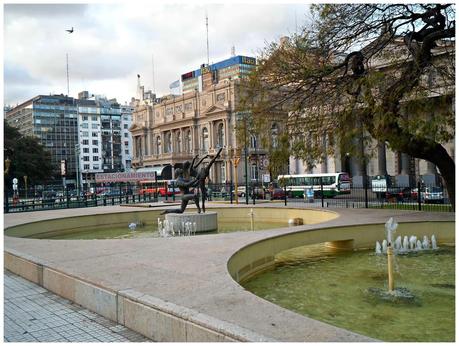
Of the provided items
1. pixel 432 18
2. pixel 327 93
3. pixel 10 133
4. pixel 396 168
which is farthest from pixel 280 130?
pixel 10 133

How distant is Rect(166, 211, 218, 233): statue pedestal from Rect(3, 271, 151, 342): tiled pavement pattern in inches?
367

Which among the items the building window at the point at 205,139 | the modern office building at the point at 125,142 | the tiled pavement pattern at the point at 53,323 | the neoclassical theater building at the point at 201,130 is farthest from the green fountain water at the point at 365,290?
the modern office building at the point at 125,142

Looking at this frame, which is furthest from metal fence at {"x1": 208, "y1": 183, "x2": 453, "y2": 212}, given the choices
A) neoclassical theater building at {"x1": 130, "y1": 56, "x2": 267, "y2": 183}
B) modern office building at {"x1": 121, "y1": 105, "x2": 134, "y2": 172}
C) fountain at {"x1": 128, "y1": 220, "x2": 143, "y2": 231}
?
modern office building at {"x1": 121, "y1": 105, "x2": 134, "y2": 172}

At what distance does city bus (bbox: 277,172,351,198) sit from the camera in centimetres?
4356

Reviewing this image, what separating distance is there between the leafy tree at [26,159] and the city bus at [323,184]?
1553 inches

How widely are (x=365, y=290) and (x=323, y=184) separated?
36.8 metres

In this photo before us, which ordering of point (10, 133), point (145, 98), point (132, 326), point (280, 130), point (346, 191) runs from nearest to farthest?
point (132, 326)
point (280, 130)
point (346, 191)
point (10, 133)
point (145, 98)

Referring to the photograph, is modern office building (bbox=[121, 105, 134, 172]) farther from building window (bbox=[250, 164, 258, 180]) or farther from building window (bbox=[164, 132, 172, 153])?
building window (bbox=[250, 164, 258, 180])

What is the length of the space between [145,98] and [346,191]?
292ft

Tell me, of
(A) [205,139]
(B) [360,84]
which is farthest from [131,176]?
(B) [360,84]

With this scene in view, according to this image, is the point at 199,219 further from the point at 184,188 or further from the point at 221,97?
the point at 221,97

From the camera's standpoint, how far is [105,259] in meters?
9.48

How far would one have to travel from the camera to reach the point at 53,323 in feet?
21.0

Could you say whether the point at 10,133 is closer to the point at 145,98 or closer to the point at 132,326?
the point at 145,98
